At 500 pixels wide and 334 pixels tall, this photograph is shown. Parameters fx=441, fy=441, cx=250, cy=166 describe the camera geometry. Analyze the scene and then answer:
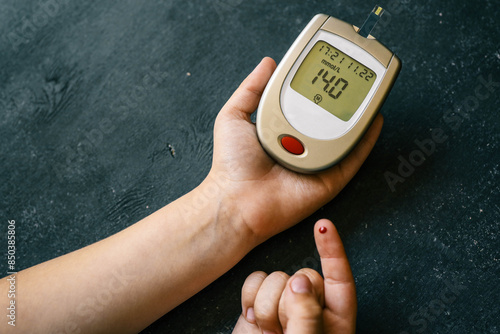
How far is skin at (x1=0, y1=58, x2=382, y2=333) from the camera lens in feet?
2.24

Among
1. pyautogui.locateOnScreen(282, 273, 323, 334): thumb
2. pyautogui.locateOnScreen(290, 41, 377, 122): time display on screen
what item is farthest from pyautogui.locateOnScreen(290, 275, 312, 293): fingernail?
pyautogui.locateOnScreen(290, 41, 377, 122): time display on screen

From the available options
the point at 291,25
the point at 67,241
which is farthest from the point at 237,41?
the point at 67,241

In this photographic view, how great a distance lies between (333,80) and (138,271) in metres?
0.44

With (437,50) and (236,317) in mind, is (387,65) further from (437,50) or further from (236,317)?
(236,317)

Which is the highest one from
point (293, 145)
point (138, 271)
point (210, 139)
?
point (293, 145)

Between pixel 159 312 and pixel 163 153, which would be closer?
pixel 159 312

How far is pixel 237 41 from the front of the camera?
0.85 metres

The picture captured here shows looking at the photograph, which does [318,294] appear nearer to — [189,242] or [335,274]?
[335,274]

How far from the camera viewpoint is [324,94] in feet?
2.36

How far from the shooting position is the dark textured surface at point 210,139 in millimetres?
773

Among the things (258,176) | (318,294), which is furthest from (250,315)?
(258,176)

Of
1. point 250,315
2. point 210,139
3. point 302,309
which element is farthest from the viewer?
point 210,139

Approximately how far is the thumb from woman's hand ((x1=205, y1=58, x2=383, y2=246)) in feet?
0.50

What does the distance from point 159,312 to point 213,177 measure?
0.24 meters
